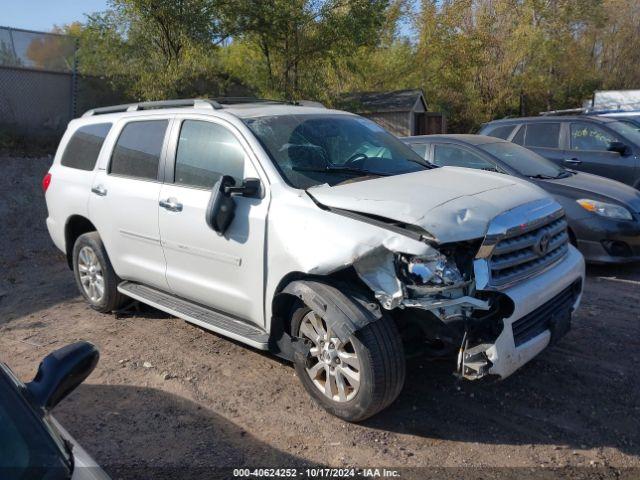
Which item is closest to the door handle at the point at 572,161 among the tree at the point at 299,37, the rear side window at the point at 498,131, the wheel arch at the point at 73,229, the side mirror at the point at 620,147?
the side mirror at the point at 620,147

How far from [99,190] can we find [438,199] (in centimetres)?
327

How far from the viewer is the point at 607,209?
21.4ft

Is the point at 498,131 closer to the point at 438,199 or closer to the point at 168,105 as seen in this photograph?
the point at 168,105

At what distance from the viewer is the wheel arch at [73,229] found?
19.3ft

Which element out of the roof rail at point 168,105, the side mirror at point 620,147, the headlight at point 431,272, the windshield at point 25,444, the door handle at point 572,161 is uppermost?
the roof rail at point 168,105

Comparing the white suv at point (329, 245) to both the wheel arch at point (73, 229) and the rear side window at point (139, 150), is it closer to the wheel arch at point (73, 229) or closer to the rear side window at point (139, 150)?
the rear side window at point (139, 150)

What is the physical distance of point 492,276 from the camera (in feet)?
11.1

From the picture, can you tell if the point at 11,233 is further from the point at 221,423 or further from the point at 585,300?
the point at 585,300

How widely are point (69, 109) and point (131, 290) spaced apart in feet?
28.7

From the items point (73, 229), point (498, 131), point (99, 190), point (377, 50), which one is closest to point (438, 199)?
point (99, 190)

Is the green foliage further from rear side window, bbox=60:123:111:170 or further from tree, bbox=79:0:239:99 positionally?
rear side window, bbox=60:123:111:170

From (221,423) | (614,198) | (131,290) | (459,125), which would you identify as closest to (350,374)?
(221,423)

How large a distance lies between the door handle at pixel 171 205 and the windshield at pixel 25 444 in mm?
2585

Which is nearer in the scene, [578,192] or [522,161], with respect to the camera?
[578,192]
